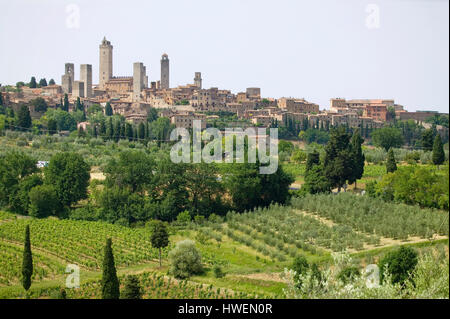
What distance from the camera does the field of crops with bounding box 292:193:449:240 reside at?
20.0m

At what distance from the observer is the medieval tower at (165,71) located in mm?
75938

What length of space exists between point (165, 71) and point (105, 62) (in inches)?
283

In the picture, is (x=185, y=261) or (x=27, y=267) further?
(x=185, y=261)

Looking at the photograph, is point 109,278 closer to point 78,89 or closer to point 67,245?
point 67,245

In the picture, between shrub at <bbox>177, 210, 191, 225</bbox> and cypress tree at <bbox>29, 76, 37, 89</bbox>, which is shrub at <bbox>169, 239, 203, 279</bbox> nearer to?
shrub at <bbox>177, 210, 191, 225</bbox>

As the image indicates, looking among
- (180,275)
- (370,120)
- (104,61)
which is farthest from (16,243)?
(104,61)

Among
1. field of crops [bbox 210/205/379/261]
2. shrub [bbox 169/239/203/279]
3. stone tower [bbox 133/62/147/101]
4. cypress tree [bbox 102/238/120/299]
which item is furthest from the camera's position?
stone tower [bbox 133/62/147/101]

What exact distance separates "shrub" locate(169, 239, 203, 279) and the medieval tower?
60.4 meters

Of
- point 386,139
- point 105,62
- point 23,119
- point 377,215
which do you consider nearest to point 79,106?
point 23,119

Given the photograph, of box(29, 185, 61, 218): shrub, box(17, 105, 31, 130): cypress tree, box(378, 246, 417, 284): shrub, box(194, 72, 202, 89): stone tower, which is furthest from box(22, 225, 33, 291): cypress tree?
box(194, 72, 202, 89): stone tower

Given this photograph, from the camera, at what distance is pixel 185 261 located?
1680 cm

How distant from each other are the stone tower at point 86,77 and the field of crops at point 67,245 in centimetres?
4982

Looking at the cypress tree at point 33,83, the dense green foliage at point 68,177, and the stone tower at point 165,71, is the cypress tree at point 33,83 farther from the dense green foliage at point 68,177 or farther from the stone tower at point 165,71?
the dense green foliage at point 68,177
